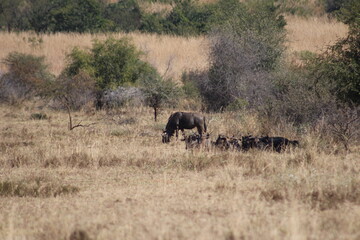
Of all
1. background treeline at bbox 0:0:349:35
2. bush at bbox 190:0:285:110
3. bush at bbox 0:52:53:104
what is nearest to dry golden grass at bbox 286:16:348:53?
background treeline at bbox 0:0:349:35

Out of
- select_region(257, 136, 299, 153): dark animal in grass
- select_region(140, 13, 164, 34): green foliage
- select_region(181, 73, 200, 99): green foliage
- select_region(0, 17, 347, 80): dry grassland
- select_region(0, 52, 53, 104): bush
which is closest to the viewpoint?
select_region(257, 136, 299, 153): dark animal in grass

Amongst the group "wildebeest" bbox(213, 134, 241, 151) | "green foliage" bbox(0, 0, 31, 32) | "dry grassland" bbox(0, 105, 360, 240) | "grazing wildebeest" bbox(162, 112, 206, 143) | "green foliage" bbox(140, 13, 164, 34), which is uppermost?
"green foliage" bbox(0, 0, 31, 32)

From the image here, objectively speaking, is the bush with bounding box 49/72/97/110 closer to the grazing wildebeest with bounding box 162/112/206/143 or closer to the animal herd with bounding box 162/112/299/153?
the grazing wildebeest with bounding box 162/112/206/143

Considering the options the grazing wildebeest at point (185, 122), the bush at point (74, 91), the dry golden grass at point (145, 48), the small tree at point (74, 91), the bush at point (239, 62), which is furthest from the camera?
the dry golden grass at point (145, 48)

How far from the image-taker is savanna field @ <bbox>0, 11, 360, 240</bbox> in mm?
7359

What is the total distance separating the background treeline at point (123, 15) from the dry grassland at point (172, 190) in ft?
82.5

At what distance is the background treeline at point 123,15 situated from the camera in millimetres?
39875

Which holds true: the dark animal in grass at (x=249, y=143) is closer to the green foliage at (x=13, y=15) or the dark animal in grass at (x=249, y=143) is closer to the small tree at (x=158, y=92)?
the small tree at (x=158, y=92)

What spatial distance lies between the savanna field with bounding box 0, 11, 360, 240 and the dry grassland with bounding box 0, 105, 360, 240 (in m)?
0.02

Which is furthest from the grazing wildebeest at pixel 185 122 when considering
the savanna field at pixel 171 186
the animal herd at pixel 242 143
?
the animal herd at pixel 242 143

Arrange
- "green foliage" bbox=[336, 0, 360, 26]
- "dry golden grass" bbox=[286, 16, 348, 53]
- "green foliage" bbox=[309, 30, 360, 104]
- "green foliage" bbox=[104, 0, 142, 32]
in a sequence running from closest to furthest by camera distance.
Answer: "green foliage" bbox=[309, 30, 360, 104] → "green foliage" bbox=[336, 0, 360, 26] → "dry golden grass" bbox=[286, 16, 348, 53] → "green foliage" bbox=[104, 0, 142, 32]

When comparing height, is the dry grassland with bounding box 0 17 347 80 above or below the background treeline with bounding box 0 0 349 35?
below

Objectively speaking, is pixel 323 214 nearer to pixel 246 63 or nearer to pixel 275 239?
pixel 275 239

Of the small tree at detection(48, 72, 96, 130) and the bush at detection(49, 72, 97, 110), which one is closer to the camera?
the small tree at detection(48, 72, 96, 130)
